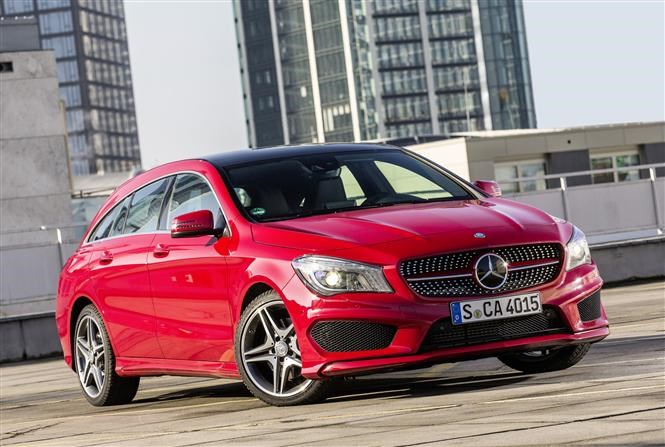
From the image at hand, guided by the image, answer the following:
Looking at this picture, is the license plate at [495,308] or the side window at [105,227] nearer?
the license plate at [495,308]

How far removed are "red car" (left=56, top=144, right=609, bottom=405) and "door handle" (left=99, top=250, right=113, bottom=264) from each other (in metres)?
0.01

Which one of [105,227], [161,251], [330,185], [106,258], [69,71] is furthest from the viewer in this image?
[69,71]

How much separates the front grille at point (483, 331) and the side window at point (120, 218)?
349 cm

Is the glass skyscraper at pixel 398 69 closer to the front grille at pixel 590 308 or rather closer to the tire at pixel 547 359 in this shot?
the tire at pixel 547 359

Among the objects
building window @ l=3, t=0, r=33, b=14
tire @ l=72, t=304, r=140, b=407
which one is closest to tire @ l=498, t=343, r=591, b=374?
tire @ l=72, t=304, r=140, b=407

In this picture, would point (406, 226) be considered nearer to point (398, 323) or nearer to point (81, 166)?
point (398, 323)

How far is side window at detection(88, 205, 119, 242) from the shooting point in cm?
1109

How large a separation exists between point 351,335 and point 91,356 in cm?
341

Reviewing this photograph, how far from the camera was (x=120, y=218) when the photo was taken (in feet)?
35.8

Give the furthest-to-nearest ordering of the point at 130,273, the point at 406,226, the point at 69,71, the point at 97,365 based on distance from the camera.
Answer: the point at 69,71 → the point at 97,365 → the point at 130,273 → the point at 406,226

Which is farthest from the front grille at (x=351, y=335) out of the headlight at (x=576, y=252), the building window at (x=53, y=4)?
the building window at (x=53, y=4)

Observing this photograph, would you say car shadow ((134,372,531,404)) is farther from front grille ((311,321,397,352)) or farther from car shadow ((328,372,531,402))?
front grille ((311,321,397,352))

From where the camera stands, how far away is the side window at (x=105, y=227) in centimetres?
1109

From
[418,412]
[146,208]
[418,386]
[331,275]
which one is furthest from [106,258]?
[418,412]
